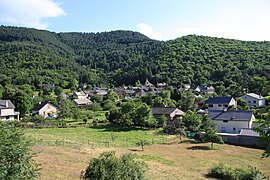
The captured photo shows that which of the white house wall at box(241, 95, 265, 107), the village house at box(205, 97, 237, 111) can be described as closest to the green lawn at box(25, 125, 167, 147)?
the village house at box(205, 97, 237, 111)

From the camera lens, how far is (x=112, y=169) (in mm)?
10992

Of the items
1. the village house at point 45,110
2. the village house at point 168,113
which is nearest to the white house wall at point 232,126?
the village house at point 168,113

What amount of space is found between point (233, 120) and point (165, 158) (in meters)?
18.1

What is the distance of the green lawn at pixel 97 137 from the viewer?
101 feet

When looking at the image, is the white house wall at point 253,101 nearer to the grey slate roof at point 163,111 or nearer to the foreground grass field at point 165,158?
the grey slate roof at point 163,111

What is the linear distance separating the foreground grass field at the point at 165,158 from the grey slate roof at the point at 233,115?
821cm

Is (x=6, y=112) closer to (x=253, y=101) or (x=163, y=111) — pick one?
(x=163, y=111)

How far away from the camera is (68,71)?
140 m

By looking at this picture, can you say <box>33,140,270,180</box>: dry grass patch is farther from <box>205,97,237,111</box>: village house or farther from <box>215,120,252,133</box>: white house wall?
<box>205,97,237,111</box>: village house

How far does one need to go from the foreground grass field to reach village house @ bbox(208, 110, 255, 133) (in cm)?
785

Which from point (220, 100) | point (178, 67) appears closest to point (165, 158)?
point (220, 100)

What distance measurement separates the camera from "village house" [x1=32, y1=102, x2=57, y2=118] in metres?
56.8

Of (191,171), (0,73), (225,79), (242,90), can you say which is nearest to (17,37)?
(0,73)

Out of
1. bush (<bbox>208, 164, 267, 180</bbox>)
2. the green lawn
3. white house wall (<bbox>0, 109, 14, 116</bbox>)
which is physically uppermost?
white house wall (<bbox>0, 109, 14, 116</bbox>)
